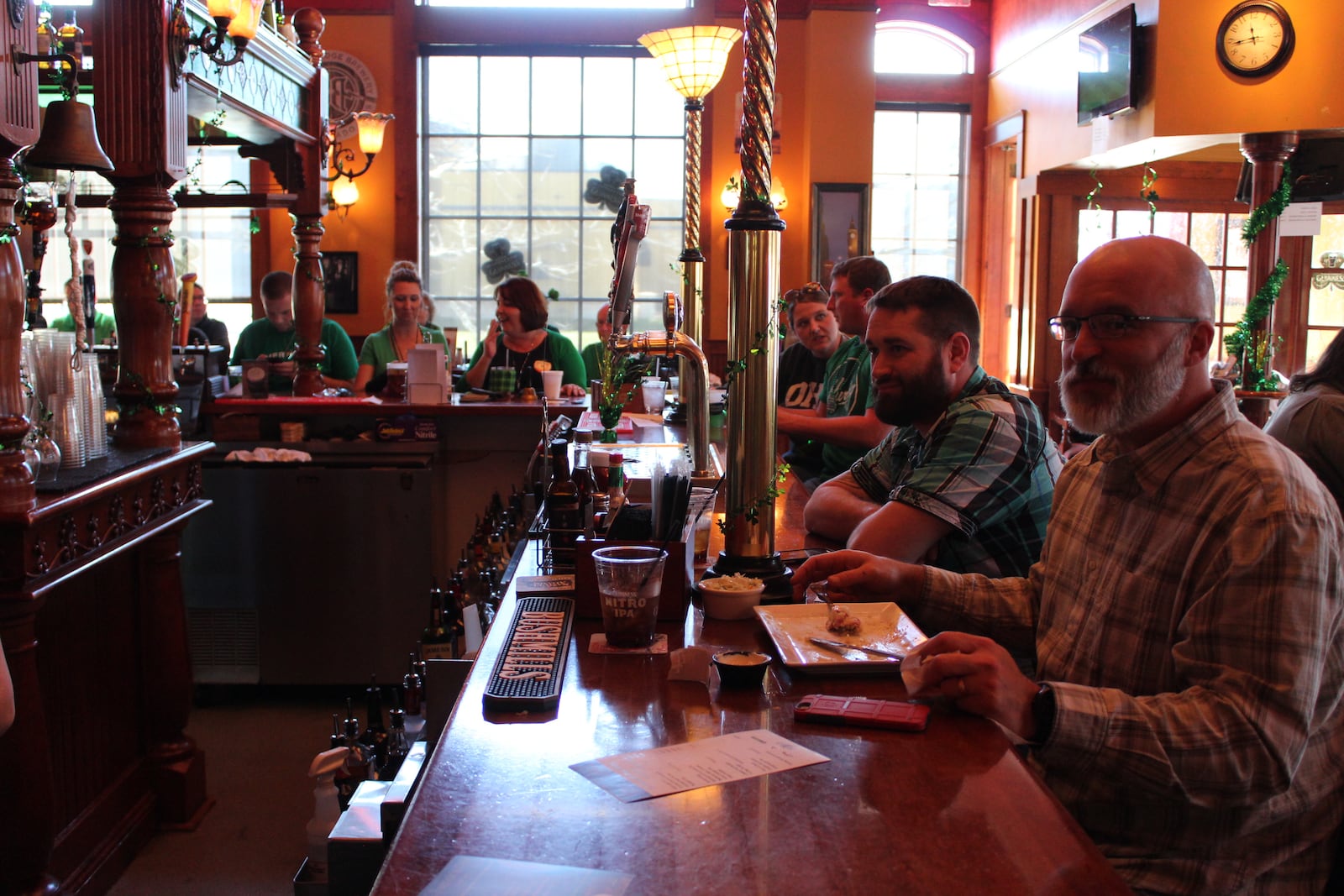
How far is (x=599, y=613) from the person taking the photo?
1857 millimetres

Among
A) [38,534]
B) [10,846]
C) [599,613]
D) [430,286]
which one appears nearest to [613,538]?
[599,613]

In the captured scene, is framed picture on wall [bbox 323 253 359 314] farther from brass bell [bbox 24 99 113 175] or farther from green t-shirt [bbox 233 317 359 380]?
brass bell [bbox 24 99 113 175]

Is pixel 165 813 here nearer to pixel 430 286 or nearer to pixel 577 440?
pixel 577 440

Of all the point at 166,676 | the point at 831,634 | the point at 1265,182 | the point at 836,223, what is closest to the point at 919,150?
the point at 836,223

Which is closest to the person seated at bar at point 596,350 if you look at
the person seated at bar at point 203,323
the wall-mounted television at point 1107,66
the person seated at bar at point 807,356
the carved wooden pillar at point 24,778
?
the person seated at bar at point 807,356

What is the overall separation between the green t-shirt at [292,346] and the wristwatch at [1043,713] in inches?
231

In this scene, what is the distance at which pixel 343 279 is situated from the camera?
9906mm

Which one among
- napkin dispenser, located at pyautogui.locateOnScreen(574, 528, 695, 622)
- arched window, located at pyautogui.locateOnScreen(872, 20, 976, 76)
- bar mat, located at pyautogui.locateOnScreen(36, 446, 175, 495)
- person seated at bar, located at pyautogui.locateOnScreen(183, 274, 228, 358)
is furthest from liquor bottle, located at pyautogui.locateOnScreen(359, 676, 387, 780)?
arched window, located at pyautogui.locateOnScreen(872, 20, 976, 76)

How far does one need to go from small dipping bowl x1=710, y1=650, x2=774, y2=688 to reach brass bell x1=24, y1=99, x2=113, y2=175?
7.47 feet

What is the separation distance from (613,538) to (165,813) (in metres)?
2.46

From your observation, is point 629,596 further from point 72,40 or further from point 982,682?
point 72,40

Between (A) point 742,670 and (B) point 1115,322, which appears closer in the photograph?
(A) point 742,670

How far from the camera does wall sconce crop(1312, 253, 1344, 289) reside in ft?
29.9

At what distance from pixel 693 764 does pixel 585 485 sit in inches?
50.6
